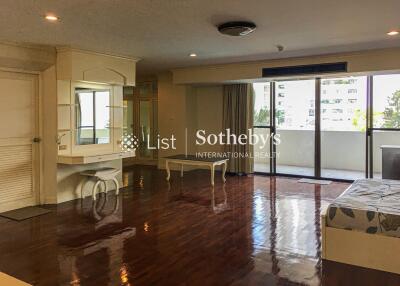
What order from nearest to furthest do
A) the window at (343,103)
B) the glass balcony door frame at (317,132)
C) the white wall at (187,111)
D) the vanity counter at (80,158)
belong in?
the vanity counter at (80,158), the glass balcony door frame at (317,132), the window at (343,103), the white wall at (187,111)

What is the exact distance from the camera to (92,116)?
6090mm

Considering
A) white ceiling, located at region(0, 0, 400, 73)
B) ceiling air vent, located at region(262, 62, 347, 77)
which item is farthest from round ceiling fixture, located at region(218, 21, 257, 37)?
ceiling air vent, located at region(262, 62, 347, 77)

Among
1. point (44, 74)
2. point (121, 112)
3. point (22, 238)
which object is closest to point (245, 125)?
point (121, 112)

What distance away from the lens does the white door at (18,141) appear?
199 inches

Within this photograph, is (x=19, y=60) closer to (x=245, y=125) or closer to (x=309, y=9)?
(x=309, y=9)

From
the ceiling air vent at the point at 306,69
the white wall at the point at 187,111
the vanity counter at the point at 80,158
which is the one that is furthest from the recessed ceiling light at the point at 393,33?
the vanity counter at the point at 80,158

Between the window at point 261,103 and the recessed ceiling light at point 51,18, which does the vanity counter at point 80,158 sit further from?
the window at point 261,103

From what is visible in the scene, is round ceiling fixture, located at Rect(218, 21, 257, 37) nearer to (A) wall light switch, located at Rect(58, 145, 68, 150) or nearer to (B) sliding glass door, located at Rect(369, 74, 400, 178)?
(A) wall light switch, located at Rect(58, 145, 68, 150)

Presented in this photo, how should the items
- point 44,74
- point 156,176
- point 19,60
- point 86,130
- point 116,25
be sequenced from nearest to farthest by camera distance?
point 116,25, point 19,60, point 44,74, point 86,130, point 156,176

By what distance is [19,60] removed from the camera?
5020 mm

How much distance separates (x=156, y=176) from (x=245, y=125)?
2.41 meters

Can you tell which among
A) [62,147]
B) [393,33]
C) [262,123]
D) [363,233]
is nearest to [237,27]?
[393,33]

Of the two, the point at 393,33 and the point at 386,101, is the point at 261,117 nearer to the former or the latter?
the point at 386,101

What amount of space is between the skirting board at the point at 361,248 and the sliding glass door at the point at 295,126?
4664mm
